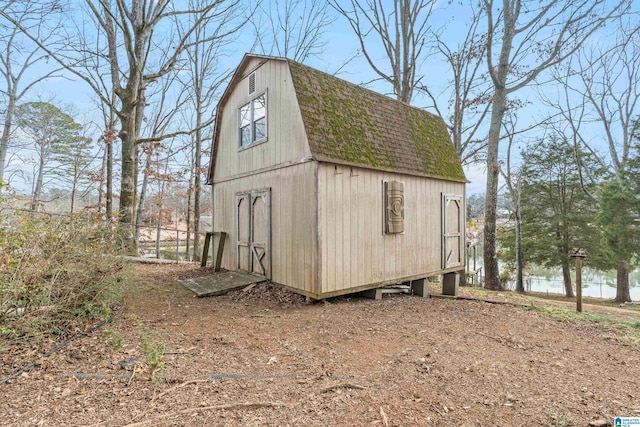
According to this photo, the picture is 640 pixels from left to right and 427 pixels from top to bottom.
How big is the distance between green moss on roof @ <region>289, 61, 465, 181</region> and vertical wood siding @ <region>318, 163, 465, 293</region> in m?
0.29

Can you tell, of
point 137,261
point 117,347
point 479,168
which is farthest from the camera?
point 479,168

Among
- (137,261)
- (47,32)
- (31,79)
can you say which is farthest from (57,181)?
(137,261)

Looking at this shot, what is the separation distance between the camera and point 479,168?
→ 1475 centimetres

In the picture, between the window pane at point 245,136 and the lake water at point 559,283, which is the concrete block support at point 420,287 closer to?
the window pane at point 245,136

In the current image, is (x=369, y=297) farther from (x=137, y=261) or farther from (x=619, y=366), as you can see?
(x=137, y=261)

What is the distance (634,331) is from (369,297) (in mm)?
4064

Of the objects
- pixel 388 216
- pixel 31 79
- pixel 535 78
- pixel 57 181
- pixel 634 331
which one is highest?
pixel 31 79

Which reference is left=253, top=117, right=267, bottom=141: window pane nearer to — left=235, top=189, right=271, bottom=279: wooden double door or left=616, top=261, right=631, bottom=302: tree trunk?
left=235, top=189, right=271, bottom=279: wooden double door

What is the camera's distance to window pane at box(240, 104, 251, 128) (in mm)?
7324

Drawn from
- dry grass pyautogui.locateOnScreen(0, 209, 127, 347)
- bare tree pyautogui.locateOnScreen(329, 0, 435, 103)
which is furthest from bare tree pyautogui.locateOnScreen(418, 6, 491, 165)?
dry grass pyautogui.locateOnScreen(0, 209, 127, 347)

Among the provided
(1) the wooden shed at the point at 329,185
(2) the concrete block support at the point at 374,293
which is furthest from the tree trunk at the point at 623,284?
(2) the concrete block support at the point at 374,293

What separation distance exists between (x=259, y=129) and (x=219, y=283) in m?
3.44

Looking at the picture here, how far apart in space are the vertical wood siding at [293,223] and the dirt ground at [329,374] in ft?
2.88

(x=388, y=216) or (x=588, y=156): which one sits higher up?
(x=588, y=156)
